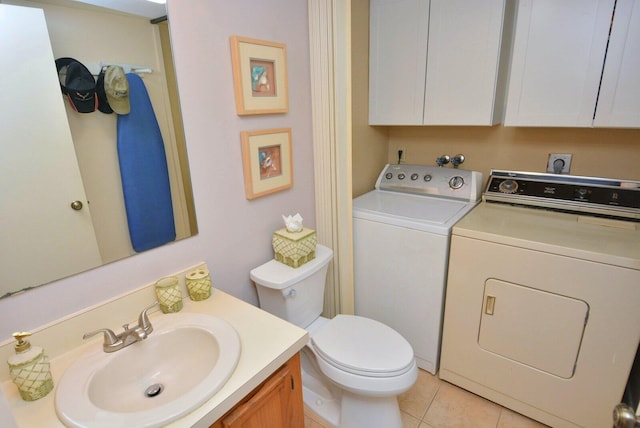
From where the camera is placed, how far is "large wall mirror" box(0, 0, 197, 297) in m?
0.92

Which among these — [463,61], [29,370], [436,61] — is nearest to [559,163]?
[463,61]

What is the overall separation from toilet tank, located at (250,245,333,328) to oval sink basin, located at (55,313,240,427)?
38 cm

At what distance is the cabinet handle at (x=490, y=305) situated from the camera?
64.2 inches

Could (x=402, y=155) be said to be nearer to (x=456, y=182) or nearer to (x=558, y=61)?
(x=456, y=182)

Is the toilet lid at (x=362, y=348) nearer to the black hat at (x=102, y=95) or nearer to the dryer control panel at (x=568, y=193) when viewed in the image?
the dryer control panel at (x=568, y=193)

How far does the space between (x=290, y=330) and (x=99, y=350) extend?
594 mm

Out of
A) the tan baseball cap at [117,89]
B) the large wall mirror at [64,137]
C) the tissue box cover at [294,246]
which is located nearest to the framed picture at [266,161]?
the tissue box cover at [294,246]

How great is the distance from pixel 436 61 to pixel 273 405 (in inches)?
74.0

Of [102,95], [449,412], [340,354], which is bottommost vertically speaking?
[449,412]

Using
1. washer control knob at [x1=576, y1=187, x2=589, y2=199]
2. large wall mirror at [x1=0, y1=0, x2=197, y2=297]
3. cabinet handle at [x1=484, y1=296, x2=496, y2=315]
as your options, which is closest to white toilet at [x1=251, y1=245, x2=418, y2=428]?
cabinet handle at [x1=484, y1=296, x2=496, y2=315]

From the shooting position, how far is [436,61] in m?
1.93

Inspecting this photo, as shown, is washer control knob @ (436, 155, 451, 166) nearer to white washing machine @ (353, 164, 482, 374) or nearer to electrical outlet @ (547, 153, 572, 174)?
white washing machine @ (353, 164, 482, 374)

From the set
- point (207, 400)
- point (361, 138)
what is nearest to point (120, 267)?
point (207, 400)

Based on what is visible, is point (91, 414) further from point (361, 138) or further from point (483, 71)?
point (483, 71)
